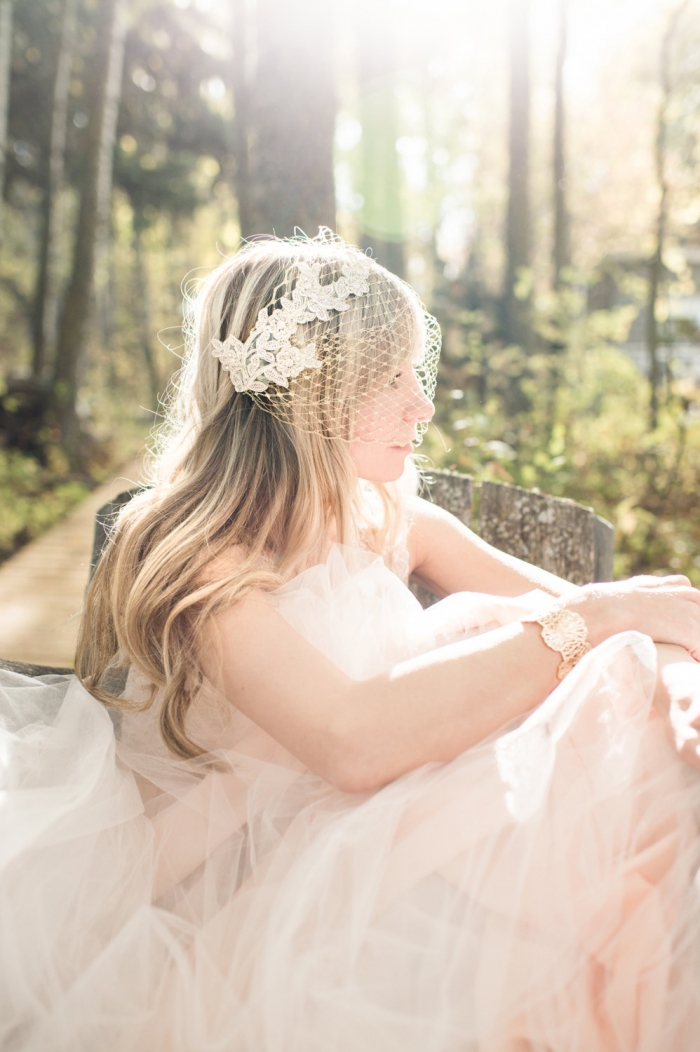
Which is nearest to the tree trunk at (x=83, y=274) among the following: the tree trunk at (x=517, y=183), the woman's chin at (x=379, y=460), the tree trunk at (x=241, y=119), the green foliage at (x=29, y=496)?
the green foliage at (x=29, y=496)

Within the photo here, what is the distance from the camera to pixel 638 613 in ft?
5.28

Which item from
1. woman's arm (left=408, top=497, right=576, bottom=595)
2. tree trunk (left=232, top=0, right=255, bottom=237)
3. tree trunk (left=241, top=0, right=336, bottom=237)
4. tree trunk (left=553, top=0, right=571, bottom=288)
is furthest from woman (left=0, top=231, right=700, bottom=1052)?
tree trunk (left=553, top=0, right=571, bottom=288)

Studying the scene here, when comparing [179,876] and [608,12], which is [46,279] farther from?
[179,876]

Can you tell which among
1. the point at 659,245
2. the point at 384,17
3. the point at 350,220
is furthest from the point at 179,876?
the point at 350,220

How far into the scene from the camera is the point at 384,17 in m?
7.69

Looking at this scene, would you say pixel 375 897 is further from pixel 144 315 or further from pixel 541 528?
pixel 144 315

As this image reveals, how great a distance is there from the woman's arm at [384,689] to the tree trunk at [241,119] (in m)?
3.30

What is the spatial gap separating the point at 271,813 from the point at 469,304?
13.9 m

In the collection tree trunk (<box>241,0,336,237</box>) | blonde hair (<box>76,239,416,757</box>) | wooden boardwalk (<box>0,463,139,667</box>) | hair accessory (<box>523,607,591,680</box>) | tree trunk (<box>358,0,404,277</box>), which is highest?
tree trunk (<box>358,0,404,277</box>)

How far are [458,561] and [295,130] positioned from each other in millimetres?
3083

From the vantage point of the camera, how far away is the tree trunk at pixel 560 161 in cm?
1021

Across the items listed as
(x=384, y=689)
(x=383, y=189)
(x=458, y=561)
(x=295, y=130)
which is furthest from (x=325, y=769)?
(x=383, y=189)

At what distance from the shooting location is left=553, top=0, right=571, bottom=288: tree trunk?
1021 cm

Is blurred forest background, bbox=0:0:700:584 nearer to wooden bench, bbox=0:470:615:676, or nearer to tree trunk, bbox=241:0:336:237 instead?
tree trunk, bbox=241:0:336:237
